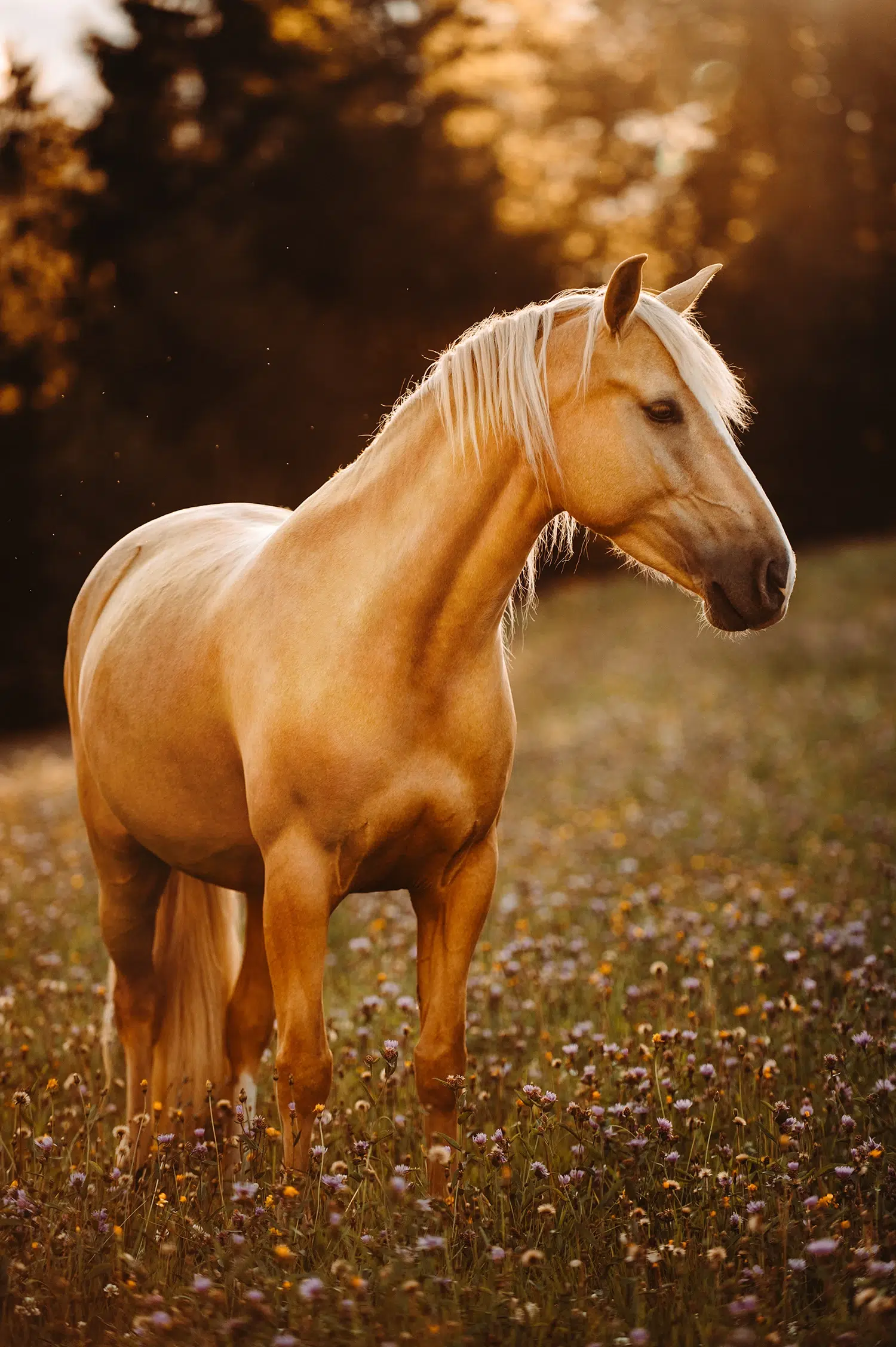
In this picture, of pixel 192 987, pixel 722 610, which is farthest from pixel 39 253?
pixel 722 610

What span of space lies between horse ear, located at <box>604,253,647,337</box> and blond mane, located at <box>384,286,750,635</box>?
0.14 ft

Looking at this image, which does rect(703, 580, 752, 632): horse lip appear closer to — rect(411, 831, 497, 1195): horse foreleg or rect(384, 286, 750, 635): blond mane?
rect(384, 286, 750, 635): blond mane

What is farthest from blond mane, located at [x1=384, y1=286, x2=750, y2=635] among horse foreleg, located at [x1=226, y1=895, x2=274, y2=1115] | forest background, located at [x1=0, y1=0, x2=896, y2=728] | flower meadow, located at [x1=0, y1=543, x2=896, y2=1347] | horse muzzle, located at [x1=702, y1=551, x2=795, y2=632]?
forest background, located at [x1=0, y1=0, x2=896, y2=728]

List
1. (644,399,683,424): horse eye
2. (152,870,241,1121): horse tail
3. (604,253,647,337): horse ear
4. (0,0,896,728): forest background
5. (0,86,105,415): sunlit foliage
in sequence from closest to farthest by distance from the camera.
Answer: (604,253,647,337): horse ear → (644,399,683,424): horse eye → (152,870,241,1121): horse tail → (0,86,105,415): sunlit foliage → (0,0,896,728): forest background

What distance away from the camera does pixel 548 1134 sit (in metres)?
3.40

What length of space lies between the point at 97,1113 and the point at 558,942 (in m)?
2.59

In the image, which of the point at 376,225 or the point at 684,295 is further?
the point at 376,225

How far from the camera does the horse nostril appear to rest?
2.79 m

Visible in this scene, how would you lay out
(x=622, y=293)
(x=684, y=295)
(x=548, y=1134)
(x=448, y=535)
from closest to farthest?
(x=622, y=293), (x=448, y=535), (x=684, y=295), (x=548, y=1134)

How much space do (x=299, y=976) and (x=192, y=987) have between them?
1.24 meters

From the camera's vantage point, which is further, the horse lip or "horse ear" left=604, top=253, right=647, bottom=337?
the horse lip

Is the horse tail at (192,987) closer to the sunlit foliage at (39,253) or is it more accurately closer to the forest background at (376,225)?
the forest background at (376,225)

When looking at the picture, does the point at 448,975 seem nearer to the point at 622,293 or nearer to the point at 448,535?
the point at 448,535

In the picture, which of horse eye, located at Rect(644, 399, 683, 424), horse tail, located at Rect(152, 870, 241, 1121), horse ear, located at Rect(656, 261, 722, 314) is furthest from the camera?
horse tail, located at Rect(152, 870, 241, 1121)
